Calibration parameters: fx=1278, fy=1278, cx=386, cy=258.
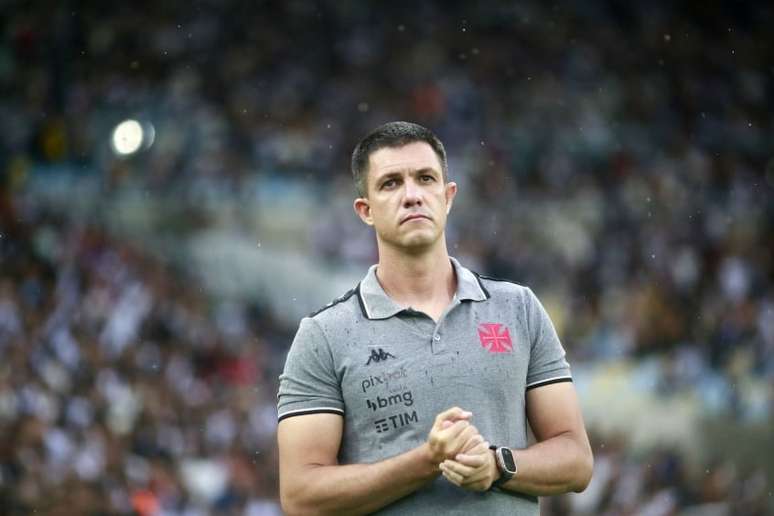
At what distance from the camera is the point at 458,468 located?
8.29 feet

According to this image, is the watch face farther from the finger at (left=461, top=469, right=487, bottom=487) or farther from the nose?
the nose

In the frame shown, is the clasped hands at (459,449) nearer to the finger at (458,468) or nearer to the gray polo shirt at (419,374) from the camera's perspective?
the finger at (458,468)

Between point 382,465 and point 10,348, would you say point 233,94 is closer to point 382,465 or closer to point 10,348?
point 10,348

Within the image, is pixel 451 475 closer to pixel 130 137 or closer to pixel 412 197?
pixel 412 197

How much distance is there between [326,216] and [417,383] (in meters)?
11.0

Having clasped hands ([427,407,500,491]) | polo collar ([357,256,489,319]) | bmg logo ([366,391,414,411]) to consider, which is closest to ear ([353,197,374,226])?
polo collar ([357,256,489,319])

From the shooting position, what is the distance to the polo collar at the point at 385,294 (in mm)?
2863

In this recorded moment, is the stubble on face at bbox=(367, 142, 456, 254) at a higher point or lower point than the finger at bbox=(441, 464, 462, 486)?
higher

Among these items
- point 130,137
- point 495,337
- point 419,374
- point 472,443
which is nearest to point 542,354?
point 495,337

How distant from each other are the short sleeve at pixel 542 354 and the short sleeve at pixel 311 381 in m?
0.45

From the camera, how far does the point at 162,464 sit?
33.6ft

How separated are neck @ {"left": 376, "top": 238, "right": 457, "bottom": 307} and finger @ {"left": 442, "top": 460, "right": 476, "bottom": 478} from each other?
0.47 m

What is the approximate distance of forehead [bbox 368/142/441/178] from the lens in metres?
2.94

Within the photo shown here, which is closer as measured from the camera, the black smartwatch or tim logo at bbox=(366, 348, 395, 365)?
the black smartwatch
